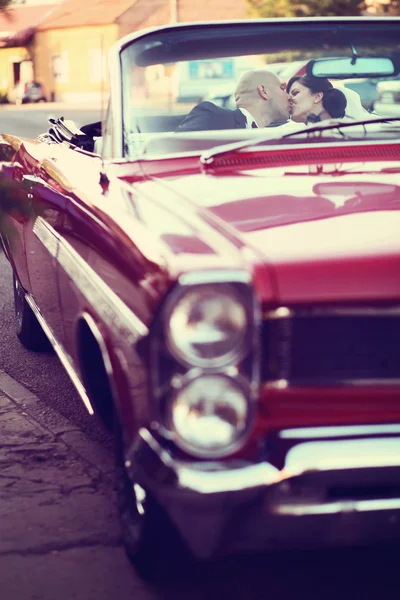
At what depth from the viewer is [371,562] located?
296 centimetres

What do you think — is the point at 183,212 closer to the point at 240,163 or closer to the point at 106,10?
the point at 240,163

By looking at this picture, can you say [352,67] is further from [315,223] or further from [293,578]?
[293,578]

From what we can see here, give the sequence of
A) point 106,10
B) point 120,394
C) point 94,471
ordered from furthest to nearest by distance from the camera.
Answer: point 106,10 < point 94,471 < point 120,394

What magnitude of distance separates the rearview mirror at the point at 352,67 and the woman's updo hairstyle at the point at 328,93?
0.04 meters

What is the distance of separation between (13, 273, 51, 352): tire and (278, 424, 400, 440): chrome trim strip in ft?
10.1

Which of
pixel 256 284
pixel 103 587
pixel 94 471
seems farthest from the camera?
pixel 94 471

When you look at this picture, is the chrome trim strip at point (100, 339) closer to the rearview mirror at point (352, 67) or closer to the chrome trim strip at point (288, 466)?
the chrome trim strip at point (288, 466)

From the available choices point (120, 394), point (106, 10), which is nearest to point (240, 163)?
point (120, 394)

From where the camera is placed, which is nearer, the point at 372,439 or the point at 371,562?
the point at 372,439

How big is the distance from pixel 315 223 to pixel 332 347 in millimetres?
393

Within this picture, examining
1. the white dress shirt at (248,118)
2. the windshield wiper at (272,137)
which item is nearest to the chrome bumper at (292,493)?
the windshield wiper at (272,137)

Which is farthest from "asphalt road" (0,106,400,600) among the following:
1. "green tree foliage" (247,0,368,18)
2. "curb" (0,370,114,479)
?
"green tree foliage" (247,0,368,18)

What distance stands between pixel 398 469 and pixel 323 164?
1.27 meters

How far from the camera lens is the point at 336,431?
231cm
